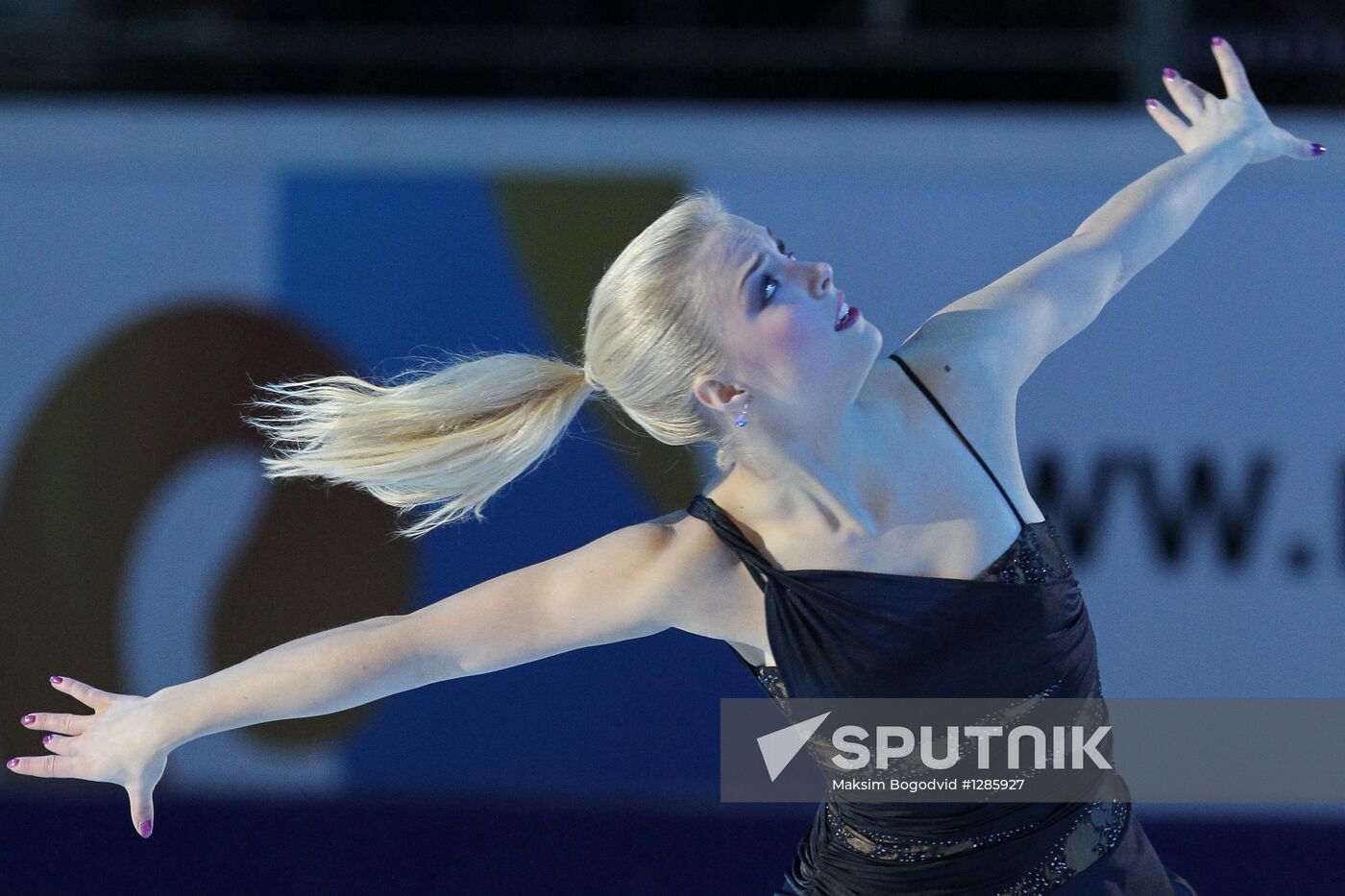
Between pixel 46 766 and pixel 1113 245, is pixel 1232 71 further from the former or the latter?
pixel 46 766

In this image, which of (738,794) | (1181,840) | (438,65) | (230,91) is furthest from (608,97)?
(1181,840)

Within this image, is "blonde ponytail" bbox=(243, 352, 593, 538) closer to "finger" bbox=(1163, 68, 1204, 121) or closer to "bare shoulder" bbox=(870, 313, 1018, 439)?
"bare shoulder" bbox=(870, 313, 1018, 439)

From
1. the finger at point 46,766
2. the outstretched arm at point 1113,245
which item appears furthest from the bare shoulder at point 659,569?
the finger at point 46,766

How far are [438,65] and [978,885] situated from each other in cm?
313

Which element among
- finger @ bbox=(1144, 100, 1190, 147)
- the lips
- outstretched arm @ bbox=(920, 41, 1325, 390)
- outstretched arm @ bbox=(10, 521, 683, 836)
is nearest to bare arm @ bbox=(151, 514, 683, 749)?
outstretched arm @ bbox=(10, 521, 683, 836)

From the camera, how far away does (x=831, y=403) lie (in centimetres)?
170

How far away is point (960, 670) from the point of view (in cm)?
171

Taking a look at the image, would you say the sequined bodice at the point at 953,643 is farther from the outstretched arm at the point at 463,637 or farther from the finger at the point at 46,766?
the finger at the point at 46,766

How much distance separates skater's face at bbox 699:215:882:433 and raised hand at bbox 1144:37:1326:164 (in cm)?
76

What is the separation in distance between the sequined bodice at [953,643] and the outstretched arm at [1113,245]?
0.48ft

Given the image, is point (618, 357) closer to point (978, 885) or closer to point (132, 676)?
point (978, 885)

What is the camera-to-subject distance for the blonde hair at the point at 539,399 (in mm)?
1705

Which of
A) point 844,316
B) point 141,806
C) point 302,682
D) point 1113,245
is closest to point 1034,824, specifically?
point 844,316

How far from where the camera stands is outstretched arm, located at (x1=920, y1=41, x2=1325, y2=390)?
1.88m
